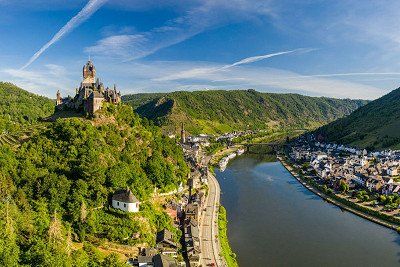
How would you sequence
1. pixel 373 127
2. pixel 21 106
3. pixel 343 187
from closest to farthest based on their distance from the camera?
pixel 343 187
pixel 21 106
pixel 373 127

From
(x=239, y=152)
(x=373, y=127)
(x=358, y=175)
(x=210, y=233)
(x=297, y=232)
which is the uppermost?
(x=373, y=127)

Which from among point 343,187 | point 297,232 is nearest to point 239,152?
point 343,187

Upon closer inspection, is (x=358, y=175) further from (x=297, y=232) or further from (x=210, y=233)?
(x=210, y=233)

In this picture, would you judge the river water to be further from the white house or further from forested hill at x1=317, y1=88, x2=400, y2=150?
forested hill at x1=317, y1=88, x2=400, y2=150

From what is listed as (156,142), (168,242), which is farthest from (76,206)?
(156,142)

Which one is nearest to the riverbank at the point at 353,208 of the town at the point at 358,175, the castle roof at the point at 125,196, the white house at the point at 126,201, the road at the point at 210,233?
the town at the point at 358,175
